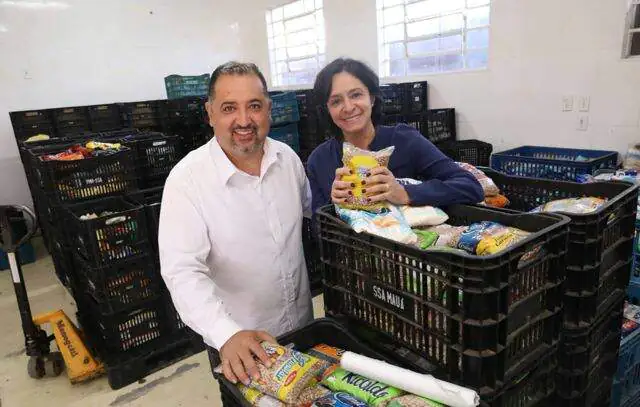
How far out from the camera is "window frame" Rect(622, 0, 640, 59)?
311cm

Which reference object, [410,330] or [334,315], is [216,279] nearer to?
[334,315]

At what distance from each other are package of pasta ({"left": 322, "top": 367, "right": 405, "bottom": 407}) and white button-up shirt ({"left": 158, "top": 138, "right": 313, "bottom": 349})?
352 mm

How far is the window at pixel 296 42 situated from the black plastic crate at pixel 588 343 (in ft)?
17.4

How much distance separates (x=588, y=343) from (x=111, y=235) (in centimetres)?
213

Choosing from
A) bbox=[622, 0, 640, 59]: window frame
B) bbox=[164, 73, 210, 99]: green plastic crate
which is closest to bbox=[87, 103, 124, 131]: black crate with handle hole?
bbox=[164, 73, 210, 99]: green plastic crate

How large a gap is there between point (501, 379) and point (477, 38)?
161 inches

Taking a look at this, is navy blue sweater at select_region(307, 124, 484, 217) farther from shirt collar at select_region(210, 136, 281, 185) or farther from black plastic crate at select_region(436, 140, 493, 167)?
black plastic crate at select_region(436, 140, 493, 167)

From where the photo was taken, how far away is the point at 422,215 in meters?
1.18

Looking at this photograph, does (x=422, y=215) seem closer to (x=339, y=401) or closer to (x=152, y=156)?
(x=339, y=401)

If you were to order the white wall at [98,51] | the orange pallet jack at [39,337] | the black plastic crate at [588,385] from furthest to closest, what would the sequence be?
the white wall at [98,51], the orange pallet jack at [39,337], the black plastic crate at [588,385]

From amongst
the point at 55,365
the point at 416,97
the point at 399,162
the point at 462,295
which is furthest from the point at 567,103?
the point at 55,365

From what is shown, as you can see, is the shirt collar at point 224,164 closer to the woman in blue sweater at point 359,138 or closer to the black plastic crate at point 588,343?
the woman in blue sweater at point 359,138

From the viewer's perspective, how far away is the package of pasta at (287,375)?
0.83m

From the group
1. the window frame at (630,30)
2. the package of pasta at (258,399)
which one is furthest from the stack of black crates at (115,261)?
the window frame at (630,30)
